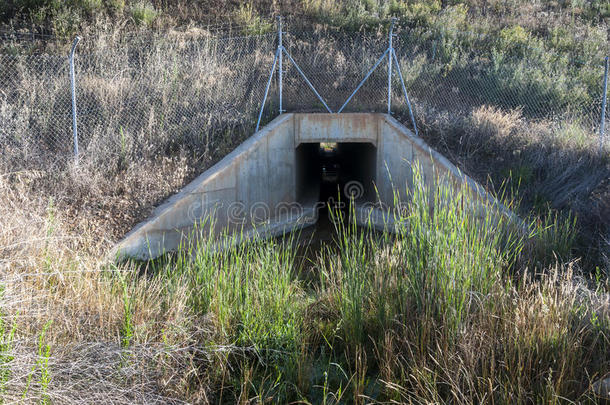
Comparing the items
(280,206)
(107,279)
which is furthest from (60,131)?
(107,279)

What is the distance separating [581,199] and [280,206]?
18.8 feet

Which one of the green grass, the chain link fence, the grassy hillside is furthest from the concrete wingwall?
the green grass

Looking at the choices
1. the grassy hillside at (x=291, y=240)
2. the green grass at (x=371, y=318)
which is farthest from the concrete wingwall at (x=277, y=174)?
the green grass at (x=371, y=318)

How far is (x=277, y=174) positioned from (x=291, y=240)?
6117mm

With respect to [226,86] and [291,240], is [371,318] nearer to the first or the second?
[291,240]

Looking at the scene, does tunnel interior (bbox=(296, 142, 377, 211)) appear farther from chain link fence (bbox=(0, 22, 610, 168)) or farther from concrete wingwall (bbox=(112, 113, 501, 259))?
chain link fence (bbox=(0, 22, 610, 168))

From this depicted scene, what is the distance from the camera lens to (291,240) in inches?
207

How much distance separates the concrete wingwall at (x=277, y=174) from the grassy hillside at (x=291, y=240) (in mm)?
428

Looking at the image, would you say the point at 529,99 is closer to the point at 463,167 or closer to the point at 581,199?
the point at 463,167

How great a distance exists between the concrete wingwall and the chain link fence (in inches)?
22.3

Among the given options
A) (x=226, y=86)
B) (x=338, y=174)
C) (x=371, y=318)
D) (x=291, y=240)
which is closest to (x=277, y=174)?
(x=226, y=86)

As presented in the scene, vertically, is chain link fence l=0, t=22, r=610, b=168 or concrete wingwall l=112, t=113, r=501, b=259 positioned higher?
chain link fence l=0, t=22, r=610, b=168

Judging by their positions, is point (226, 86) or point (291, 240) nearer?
point (291, 240)

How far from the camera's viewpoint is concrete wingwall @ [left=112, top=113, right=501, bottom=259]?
31.5ft
